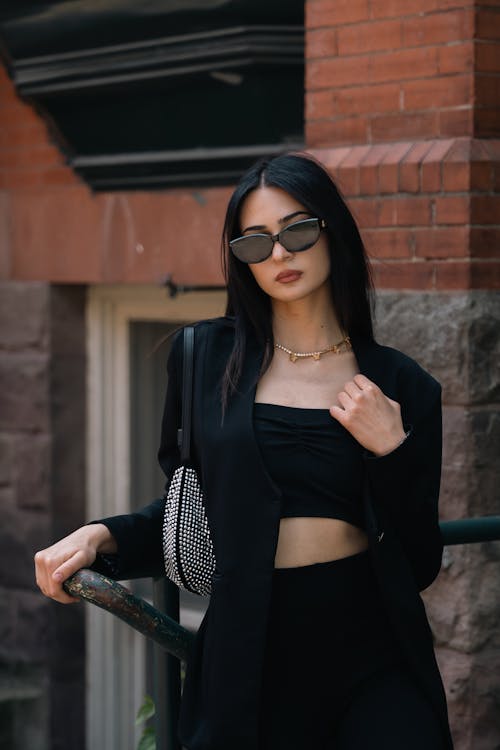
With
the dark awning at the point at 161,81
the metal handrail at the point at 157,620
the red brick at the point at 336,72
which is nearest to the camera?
the metal handrail at the point at 157,620

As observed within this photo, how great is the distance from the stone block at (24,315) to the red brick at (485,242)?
8.05ft

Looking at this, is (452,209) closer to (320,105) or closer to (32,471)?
(320,105)

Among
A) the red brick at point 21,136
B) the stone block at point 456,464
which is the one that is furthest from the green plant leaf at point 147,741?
the red brick at point 21,136

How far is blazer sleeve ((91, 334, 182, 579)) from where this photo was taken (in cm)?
249

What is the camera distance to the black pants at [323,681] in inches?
93.0

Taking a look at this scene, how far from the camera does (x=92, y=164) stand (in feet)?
18.6

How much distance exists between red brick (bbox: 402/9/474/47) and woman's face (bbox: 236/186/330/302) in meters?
1.72

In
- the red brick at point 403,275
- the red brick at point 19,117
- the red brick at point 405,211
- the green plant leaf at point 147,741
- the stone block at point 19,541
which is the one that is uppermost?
the red brick at point 19,117

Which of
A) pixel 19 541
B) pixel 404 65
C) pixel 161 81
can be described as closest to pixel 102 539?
pixel 404 65

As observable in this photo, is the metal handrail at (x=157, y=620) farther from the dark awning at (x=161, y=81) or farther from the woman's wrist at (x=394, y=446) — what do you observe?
the dark awning at (x=161, y=81)

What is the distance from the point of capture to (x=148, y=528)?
8.37 ft

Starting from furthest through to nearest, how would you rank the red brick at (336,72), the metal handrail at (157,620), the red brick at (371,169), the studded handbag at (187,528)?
the red brick at (336,72) → the red brick at (371,169) → the studded handbag at (187,528) → the metal handrail at (157,620)

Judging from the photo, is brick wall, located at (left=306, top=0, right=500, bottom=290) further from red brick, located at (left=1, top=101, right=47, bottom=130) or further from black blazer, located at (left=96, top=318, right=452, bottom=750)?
red brick, located at (left=1, top=101, right=47, bottom=130)

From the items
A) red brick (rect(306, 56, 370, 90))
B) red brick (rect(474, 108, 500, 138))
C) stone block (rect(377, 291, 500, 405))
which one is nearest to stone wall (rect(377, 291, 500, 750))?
stone block (rect(377, 291, 500, 405))
